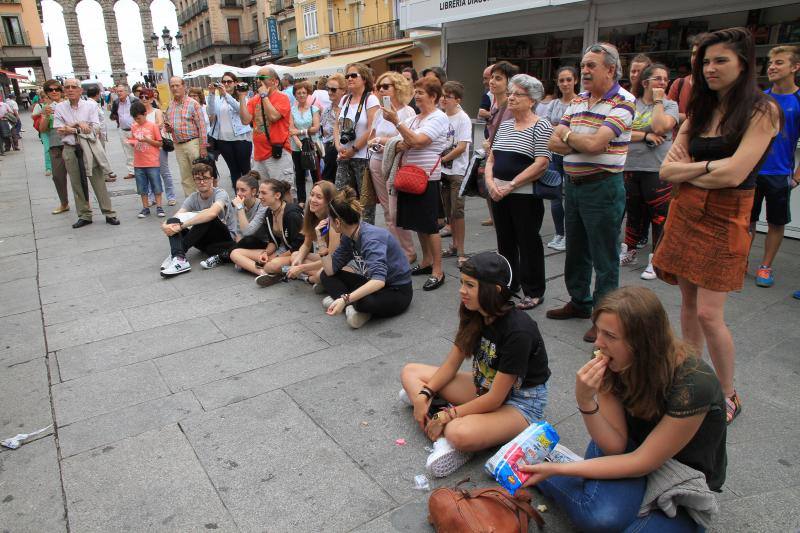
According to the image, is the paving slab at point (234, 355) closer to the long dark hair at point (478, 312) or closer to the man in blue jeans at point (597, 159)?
the long dark hair at point (478, 312)

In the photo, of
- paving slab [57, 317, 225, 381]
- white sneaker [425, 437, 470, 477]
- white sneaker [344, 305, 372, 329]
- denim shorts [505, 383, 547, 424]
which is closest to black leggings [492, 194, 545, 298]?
white sneaker [344, 305, 372, 329]

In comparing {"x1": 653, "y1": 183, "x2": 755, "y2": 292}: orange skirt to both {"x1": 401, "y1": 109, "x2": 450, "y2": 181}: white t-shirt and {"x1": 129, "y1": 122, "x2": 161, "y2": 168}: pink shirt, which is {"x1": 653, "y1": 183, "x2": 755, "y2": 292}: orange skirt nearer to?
{"x1": 401, "y1": 109, "x2": 450, "y2": 181}: white t-shirt

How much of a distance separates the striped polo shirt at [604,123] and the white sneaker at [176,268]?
404 centimetres

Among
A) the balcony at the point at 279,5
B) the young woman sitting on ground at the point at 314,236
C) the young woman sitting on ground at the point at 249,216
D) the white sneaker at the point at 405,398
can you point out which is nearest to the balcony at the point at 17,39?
the balcony at the point at 279,5

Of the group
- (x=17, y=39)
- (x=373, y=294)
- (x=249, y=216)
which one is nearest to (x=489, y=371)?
(x=373, y=294)

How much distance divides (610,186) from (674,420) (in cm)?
197

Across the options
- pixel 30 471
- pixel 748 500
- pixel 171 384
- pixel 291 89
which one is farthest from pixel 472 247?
pixel 291 89

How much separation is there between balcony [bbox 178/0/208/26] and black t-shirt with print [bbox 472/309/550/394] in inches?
2334

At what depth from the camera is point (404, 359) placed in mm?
3662

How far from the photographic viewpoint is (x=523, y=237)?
4141mm

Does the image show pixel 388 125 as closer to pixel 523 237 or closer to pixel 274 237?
pixel 274 237

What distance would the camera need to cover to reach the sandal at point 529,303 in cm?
429

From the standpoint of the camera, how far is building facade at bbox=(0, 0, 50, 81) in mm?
48219

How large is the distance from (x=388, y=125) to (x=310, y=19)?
104ft
